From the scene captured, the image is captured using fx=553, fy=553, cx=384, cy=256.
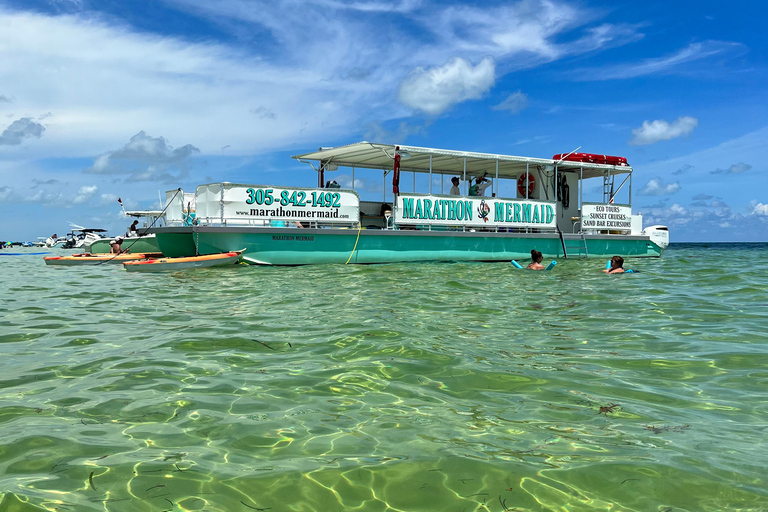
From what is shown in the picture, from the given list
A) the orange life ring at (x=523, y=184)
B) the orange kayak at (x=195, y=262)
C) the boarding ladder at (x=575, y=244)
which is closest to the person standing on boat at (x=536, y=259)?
the boarding ladder at (x=575, y=244)

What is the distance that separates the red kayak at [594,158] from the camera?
20.4 meters

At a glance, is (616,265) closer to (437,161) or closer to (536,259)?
(536,259)

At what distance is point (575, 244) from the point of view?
20.4 metres

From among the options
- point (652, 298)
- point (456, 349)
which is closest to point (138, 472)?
point (456, 349)

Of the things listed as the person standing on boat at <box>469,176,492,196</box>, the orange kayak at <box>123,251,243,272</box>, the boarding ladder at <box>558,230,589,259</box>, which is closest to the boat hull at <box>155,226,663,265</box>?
the boarding ladder at <box>558,230,589,259</box>

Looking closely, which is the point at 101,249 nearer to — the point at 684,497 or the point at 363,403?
the point at 363,403

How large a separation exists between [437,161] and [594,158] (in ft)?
20.0

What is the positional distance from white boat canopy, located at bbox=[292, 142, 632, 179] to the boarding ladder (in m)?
2.37

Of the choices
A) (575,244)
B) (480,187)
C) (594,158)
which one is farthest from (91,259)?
(594,158)

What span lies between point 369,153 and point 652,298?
35.9 feet

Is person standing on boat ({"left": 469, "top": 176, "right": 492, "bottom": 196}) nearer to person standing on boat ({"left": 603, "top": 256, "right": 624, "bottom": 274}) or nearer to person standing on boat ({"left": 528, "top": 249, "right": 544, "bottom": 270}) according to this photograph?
person standing on boat ({"left": 528, "top": 249, "right": 544, "bottom": 270})

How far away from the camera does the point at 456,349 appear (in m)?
5.17

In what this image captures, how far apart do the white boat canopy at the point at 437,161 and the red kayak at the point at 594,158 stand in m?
0.27

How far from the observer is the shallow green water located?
2.47 meters
